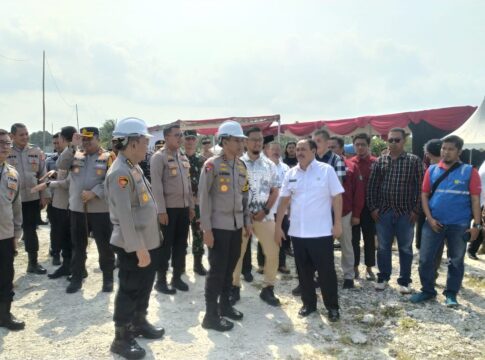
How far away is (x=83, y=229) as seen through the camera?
4.80 meters

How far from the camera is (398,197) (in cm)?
474

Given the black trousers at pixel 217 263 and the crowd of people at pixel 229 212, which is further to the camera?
Answer: the black trousers at pixel 217 263

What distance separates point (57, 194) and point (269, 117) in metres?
6.68

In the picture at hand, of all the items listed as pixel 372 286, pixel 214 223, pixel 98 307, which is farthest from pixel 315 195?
pixel 98 307

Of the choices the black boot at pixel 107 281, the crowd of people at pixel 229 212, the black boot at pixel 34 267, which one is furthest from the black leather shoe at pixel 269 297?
the black boot at pixel 34 267

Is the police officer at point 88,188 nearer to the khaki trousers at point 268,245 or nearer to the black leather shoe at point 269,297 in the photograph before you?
the khaki trousers at point 268,245

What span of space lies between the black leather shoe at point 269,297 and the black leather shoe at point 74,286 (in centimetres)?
234

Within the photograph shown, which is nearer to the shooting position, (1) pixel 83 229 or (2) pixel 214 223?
(2) pixel 214 223

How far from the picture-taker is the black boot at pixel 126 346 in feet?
10.7

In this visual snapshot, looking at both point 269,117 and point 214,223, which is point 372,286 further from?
point 269,117

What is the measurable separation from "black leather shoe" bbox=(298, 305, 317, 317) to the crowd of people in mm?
11

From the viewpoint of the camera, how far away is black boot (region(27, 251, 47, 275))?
5621 mm

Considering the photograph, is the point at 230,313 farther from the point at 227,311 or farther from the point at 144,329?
the point at 144,329

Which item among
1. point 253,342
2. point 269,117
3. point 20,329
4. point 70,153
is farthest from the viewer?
point 269,117
